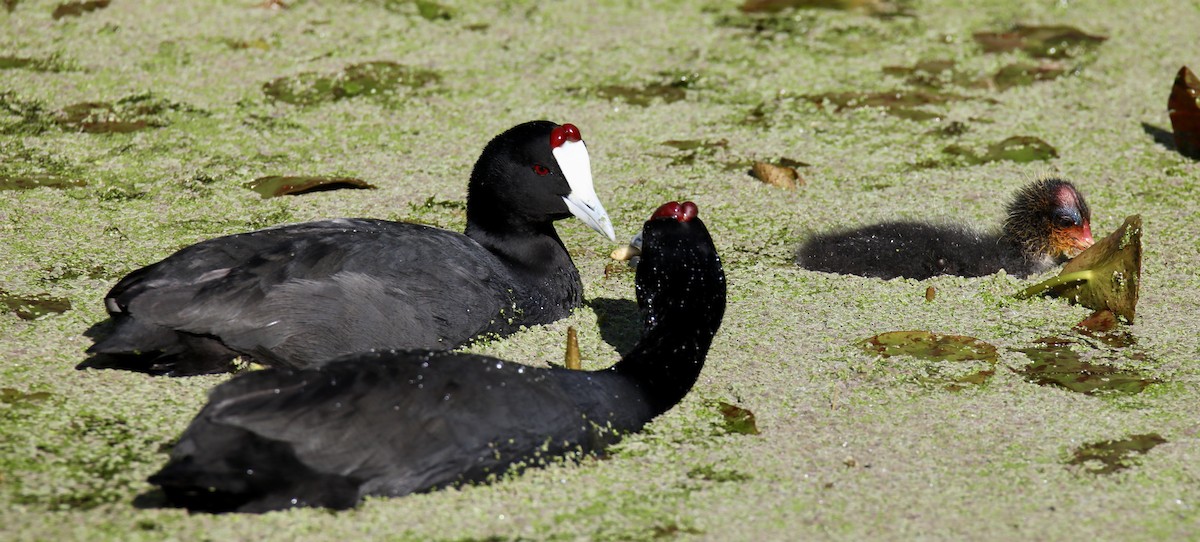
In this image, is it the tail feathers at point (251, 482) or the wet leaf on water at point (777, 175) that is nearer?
the tail feathers at point (251, 482)

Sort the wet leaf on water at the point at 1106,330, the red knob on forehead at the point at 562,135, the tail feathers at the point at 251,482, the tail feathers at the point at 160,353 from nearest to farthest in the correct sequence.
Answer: the tail feathers at the point at 251,482 → the tail feathers at the point at 160,353 → the wet leaf on water at the point at 1106,330 → the red knob on forehead at the point at 562,135

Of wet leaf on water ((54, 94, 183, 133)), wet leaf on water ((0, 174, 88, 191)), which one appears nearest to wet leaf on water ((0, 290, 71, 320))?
wet leaf on water ((0, 174, 88, 191))

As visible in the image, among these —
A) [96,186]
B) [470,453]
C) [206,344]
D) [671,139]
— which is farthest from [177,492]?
[671,139]

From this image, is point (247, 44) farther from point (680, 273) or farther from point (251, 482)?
point (251, 482)

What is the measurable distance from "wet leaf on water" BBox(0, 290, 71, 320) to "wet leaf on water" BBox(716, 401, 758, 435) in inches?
60.0

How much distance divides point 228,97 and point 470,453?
107 inches

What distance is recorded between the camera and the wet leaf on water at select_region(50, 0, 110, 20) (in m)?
5.21

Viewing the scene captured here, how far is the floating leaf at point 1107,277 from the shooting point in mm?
3162

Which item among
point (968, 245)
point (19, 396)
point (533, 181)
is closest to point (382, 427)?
point (19, 396)

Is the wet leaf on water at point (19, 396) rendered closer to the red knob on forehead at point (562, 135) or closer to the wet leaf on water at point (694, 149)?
the red knob on forehead at point (562, 135)

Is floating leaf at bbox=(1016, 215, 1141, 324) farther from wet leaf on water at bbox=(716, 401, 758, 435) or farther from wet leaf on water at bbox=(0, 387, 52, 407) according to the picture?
wet leaf on water at bbox=(0, 387, 52, 407)

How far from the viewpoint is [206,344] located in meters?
2.73

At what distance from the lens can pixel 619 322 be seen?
3.18m

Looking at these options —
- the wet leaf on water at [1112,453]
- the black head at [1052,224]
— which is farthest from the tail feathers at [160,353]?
the black head at [1052,224]
